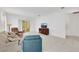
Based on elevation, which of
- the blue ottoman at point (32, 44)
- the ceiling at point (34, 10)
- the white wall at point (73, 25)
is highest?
the ceiling at point (34, 10)

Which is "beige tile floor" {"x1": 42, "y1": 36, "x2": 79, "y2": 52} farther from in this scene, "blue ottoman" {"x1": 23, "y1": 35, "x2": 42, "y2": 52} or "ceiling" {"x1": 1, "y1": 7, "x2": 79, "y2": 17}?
"ceiling" {"x1": 1, "y1": 7, "x2": 79, "y2": 17}

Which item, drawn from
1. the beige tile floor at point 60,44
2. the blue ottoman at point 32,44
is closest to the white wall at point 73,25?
the beige tile floor at point 60,44

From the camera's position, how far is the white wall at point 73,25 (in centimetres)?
243

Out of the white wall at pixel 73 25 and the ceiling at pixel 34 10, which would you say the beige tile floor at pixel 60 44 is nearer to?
the white wall at pixel 73 25

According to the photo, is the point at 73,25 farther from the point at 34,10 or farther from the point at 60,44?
the point at 34,10

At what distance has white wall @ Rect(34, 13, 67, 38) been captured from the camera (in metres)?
2.46

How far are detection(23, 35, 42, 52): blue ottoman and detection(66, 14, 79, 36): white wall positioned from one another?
24.7 inches

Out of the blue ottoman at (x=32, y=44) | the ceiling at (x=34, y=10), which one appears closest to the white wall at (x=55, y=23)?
the ceiling at (x=34, y=10)

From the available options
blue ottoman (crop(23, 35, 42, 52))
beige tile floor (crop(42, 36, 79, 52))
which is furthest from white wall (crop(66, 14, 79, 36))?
blue ottoman (crop(23, 35, 42, 52))

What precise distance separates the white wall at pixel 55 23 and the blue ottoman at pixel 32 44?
204 mm

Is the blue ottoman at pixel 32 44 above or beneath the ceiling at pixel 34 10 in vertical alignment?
beneath
